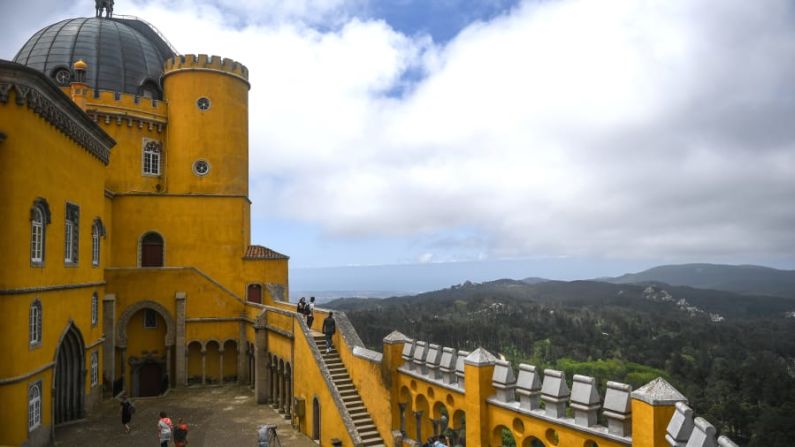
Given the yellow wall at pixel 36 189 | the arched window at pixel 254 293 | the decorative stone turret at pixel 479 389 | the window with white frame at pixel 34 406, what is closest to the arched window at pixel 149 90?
the yellow wall at pixel 36 189

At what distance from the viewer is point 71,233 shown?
62.0 ft

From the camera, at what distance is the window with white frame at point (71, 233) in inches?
726

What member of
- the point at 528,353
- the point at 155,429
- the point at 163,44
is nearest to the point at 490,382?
the point at 155,429

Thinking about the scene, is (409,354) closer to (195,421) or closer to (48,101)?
(195,421)

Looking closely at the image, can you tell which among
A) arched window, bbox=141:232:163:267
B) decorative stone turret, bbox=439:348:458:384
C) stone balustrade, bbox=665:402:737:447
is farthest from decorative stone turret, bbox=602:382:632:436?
arched window, bbox=141:232:163:267

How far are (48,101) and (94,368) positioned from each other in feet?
36.9

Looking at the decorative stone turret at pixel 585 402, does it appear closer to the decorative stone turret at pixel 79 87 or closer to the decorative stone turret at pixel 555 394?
the decorative stone turret at pixel 555 394

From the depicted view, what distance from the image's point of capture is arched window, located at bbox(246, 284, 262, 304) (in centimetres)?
2924

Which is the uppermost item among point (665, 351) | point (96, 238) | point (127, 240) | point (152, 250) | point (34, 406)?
point (127, 240)

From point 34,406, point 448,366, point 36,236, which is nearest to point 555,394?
point 448,366

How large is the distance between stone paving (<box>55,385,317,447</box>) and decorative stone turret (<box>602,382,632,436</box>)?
12.1 metres

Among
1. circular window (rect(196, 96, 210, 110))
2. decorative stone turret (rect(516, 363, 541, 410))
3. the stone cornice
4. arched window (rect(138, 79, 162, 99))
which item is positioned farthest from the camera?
arched window (rect(138, 79, 162, 99))

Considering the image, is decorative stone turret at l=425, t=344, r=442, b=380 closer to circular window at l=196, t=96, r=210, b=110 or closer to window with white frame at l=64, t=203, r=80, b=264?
window with white frame at l=64, t=203, r=80, b=264

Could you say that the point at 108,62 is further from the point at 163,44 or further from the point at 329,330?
the point at 329,330
